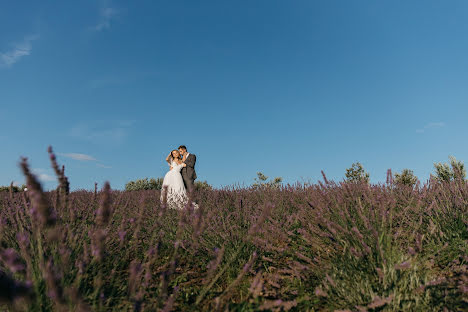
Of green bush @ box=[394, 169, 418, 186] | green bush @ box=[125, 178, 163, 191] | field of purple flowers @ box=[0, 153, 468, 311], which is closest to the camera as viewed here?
field of purple flowers @ box=[0, 153, 468, 311]

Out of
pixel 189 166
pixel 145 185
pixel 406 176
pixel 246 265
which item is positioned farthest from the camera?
pixel 145 185

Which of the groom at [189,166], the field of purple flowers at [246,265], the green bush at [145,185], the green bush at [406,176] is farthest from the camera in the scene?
the green bush at [145,185]

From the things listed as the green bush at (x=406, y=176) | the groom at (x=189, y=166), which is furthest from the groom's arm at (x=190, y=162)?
the green bush at (x=406, y=176)

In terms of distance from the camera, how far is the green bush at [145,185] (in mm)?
→ 18641

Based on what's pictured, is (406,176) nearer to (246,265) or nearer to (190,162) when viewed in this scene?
(190,162)

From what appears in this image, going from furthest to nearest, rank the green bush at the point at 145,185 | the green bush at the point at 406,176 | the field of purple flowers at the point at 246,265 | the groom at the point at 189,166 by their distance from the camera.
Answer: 1. the green bush at the point at 145,185
2. the green bush at the point at 406,176
3. the groom at the point at 189,166
4. the field of purple flowers at the point at 246,265

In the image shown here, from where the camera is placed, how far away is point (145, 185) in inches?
736

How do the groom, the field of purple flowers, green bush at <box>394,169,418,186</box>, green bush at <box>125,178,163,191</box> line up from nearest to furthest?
the field of purple flowers → the groom → green bush at <box>394,169,418,186</box> → green bush at <box>125,178,163,191</box>

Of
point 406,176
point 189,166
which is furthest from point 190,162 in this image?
point 406,176

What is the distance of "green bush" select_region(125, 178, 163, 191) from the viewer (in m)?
18.6

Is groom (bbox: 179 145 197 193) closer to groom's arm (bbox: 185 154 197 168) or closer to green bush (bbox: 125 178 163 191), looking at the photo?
groom's arm (bbox: 185 154 197 168)

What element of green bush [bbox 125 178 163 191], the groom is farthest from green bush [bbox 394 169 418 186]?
green bush [bbox 125 178 163 191]

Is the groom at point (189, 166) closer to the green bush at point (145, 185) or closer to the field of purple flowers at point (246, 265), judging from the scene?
the field of purple flowers at point (246, 265)

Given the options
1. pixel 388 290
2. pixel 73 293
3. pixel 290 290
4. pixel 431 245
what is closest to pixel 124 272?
pixel 290 290
